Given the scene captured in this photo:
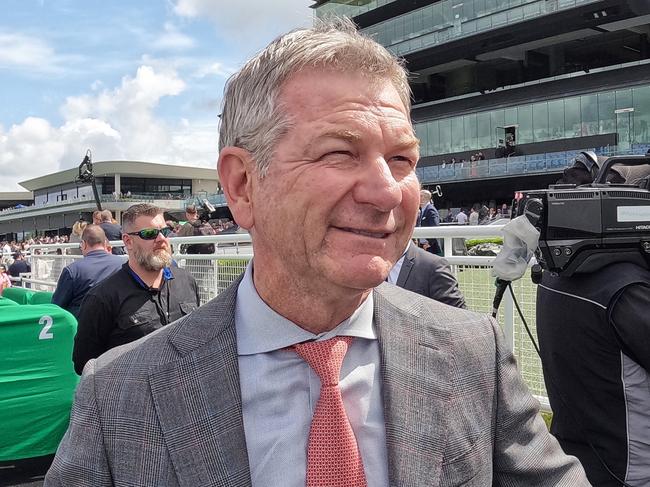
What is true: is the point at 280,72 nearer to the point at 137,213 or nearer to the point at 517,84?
the point at 137,213

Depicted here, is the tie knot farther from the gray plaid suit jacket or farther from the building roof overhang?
the building roof overhang

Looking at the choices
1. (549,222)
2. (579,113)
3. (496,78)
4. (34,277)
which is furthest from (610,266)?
(496,78)

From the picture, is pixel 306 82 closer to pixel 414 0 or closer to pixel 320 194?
pixel 320 194

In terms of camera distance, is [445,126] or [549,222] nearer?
[549,222]

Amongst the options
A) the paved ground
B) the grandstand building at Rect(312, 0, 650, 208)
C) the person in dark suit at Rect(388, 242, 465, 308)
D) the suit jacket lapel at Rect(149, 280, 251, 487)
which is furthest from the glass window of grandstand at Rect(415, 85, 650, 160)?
the suit jacket lapel at Rect(149, 280, 251, 487)

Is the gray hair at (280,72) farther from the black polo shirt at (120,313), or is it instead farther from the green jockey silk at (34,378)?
the green jockey silk at (34,378)

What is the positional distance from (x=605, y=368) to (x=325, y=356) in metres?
1.45

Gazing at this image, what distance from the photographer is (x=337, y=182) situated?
1270 millimetres

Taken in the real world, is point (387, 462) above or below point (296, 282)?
below

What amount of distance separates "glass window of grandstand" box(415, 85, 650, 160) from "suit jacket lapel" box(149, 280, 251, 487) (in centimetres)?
3399

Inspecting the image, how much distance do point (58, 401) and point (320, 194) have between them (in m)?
4.61

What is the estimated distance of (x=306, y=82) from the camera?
4.33 ft

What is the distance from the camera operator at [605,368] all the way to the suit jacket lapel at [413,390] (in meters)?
1.08

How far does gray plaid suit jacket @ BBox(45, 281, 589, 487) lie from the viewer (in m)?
1.26
